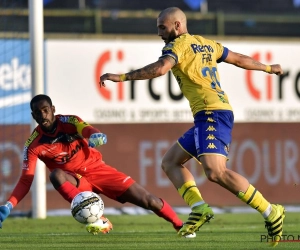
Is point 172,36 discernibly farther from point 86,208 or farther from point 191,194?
point 86,208

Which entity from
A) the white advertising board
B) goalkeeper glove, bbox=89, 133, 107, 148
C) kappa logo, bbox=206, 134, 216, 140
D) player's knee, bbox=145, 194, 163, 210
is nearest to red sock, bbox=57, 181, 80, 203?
player's knee, bbox=145, 194, 163, 210

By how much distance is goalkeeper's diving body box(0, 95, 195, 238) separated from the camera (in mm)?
9695

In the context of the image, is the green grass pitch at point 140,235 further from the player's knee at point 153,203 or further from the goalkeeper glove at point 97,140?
the goalkeeper glove at point 97,140

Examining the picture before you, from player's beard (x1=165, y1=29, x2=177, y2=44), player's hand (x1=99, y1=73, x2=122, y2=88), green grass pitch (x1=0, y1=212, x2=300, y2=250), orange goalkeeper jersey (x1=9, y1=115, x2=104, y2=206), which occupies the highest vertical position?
player's beard (x1=165, y1=29, x2=177, y2=44)

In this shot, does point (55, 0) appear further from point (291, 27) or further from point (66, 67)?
point (291, 27)

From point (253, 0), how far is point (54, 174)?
9.81m

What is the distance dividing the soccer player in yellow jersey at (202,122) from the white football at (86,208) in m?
0.82

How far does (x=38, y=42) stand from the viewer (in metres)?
13.6

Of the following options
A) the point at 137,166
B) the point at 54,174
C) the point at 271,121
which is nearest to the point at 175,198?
the point at 137,166

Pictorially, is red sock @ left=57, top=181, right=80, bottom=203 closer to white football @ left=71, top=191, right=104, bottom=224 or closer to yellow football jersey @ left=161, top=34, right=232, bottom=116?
white football @ left=71, top=191, right=104, bottom=224

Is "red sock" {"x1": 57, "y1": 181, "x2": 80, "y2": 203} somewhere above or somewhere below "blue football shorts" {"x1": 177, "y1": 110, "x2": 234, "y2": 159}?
below

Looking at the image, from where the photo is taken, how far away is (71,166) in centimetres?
1018

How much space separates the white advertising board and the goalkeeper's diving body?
5.00 metres

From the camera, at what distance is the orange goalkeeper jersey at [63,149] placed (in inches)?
392
